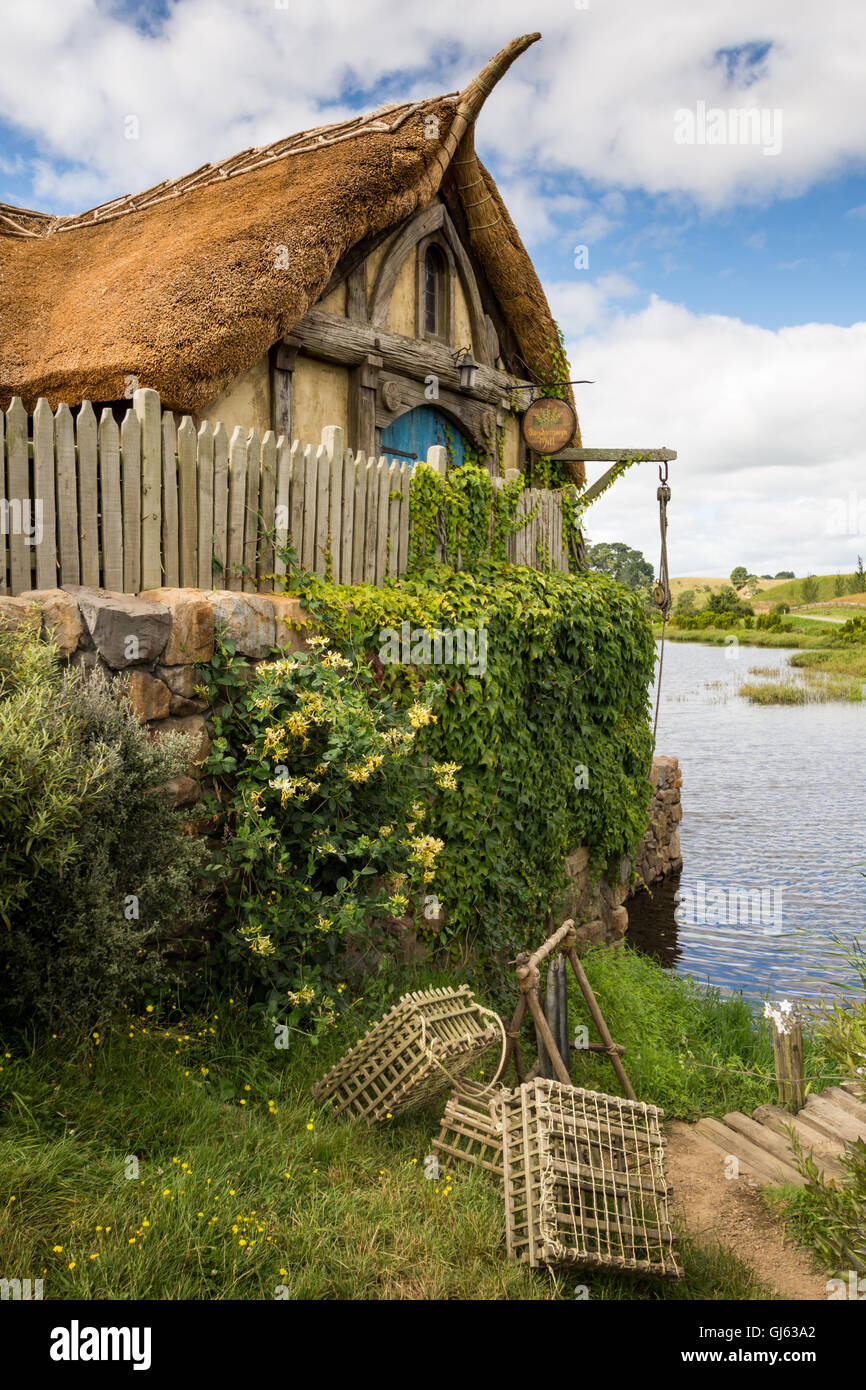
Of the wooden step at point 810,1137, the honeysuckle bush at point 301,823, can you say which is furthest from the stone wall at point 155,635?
the wooden step at point 810,1137

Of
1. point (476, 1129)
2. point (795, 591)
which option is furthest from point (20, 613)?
point (795, 591)

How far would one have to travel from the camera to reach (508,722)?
256 inches

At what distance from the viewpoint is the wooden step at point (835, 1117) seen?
17.3ft

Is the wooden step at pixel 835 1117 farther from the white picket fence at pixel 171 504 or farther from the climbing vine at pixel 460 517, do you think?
the white picket fence at pixel 171 504

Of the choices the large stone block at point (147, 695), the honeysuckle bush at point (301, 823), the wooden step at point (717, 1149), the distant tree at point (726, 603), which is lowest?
the wooden step at point (717, 1149)

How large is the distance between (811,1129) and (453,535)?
4.54 m
